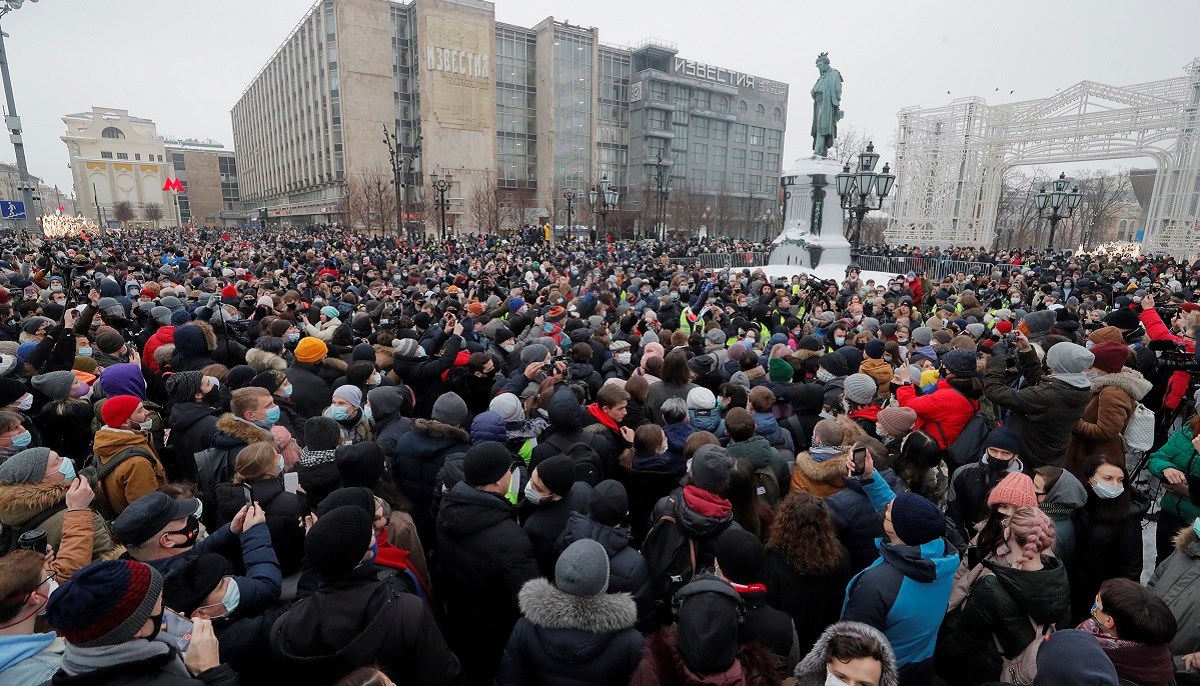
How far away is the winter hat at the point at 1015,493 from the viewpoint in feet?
9.67

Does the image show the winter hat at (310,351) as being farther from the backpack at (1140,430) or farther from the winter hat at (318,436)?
the backpack at (1140,430)

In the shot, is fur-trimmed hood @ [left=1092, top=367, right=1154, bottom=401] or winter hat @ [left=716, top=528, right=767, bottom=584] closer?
winter hat @ [left=716, top=528, right=767, bottom=584]

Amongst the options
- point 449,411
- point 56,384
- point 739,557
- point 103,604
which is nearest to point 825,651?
point 739,557

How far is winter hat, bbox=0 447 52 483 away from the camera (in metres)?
2.97

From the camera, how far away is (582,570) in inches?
89.4

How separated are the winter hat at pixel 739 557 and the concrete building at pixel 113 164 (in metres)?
115

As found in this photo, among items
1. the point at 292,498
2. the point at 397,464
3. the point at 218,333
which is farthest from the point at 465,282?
the point at 292,498

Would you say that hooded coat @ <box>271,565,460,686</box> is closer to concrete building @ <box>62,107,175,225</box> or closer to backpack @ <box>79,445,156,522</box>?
backpack @ <box>79,445,156,522</box>

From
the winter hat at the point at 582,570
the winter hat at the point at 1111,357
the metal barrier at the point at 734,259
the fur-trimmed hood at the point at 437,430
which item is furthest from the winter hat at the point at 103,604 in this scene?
the metal barrier at the point at 734,259

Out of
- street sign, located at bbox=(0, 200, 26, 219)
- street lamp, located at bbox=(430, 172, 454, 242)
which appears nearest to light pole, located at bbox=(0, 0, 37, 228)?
street sign, located at bbox=(0, 200, 26, 219)

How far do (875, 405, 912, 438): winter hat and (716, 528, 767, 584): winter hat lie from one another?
2080mm

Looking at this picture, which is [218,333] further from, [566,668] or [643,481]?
[566,668]

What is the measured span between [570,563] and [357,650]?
878 millimetres

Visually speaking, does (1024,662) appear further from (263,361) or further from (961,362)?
(263,361)
